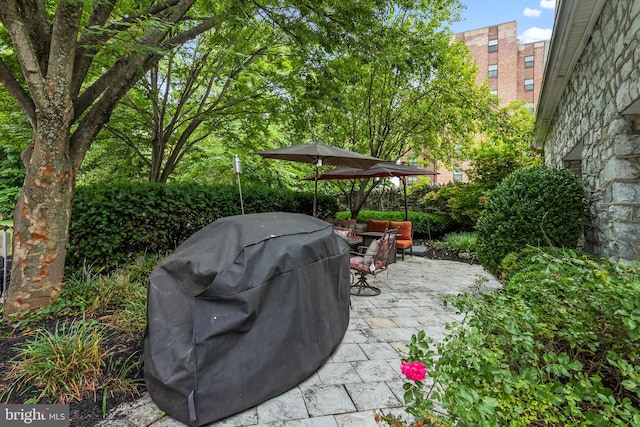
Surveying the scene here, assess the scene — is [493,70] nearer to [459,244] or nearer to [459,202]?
[459,202]

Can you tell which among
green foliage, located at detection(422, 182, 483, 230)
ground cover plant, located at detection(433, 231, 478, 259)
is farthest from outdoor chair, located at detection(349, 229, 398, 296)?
green foliage, located at detection(422, 182, 483, 230)

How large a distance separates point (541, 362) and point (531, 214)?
2.55 meters

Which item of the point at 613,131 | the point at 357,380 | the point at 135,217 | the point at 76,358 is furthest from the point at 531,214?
the point at 135,217

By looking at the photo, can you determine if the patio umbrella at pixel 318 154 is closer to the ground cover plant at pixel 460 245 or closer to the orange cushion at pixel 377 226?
the orange cushion at pixel 377 226

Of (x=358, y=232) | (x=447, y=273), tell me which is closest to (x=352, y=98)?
(x=358, y=232)

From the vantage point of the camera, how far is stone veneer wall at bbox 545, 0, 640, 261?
238 cm

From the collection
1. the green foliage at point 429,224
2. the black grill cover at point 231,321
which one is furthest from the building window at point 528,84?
the black grill cover at point 231,321

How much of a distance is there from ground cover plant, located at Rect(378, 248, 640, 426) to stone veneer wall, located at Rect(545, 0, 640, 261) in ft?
4.51

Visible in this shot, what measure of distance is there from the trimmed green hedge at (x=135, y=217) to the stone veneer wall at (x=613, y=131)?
4.73m

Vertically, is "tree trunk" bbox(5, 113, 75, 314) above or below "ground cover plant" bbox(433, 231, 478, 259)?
above

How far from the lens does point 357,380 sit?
2273 mm

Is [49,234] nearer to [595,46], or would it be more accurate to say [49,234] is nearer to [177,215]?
[177,215]

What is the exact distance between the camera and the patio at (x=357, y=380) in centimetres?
185

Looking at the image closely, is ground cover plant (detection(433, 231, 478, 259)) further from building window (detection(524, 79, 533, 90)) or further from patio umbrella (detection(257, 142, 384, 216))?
building window (detection(524, 79, 533, 90))
